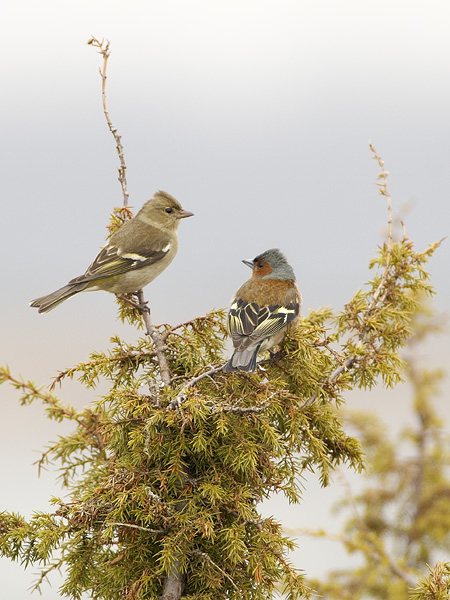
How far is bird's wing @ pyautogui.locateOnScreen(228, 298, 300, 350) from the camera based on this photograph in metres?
4.30

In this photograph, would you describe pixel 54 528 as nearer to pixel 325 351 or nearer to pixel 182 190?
pixel 325 351

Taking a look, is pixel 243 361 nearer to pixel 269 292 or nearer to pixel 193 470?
pixel 193 470

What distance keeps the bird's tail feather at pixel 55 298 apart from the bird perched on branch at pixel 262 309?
1.58 meters

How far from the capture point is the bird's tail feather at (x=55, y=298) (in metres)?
5.67

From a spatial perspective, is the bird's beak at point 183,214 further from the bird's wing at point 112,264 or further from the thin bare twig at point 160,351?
the thin bare twig at point 160,351

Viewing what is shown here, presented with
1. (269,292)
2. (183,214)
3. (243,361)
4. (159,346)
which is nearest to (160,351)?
(159,346)

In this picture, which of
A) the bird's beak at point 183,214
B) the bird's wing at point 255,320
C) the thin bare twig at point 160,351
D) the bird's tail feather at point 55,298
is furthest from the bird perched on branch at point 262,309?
the bird's tail feather at point 55,298

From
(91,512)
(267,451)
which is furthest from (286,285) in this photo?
(91,512)

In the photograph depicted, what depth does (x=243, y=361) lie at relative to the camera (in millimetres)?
3549

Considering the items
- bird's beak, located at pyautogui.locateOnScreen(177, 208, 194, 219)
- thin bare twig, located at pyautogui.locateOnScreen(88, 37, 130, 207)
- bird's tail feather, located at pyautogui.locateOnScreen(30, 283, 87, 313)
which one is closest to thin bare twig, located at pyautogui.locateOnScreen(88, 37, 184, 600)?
thin bare twig, located at pyautogui.locateOnScreen(88, 37, 130, 207)

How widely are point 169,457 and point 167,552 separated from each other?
44 cm

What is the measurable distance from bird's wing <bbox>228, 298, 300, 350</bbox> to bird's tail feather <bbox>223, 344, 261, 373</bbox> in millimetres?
120

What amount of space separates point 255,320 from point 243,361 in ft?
3.89

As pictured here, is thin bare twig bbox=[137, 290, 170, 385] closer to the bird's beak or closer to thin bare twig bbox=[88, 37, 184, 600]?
thin bare twig bbox=[88, 37, 184, 600]
